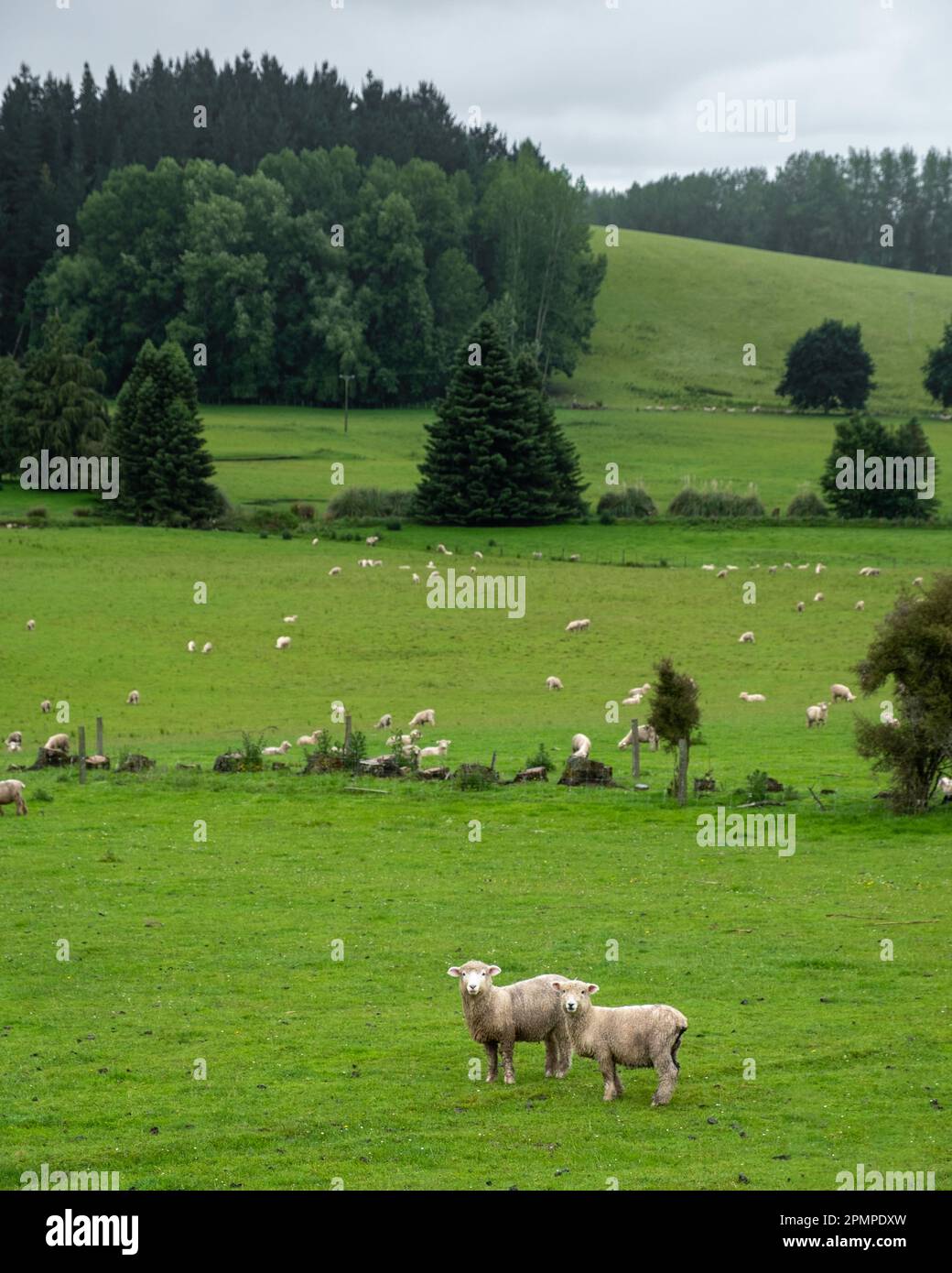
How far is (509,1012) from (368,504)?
8185 centimetres

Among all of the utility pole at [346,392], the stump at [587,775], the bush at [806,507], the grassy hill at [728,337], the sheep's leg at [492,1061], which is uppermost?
the grassy hill at [728,337]

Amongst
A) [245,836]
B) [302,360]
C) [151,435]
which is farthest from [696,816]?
[302,360]

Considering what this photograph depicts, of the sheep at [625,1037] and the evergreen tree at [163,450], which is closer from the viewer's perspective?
the sheep at [625,1037]

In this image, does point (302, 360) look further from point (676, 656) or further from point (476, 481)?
point (676, 656)

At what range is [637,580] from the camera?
76375 mm

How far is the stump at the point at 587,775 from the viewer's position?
3888 cm

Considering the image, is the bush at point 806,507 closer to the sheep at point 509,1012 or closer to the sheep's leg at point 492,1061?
the sheep's leg at point 492,1061

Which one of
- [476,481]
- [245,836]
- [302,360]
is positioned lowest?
[245,836]

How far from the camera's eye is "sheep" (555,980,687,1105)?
664 inches

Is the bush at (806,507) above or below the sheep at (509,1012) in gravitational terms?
above

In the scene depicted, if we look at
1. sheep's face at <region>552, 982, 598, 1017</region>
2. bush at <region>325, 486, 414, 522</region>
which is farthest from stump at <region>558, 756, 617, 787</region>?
bush at <region>325, 486, 414, 522</region>

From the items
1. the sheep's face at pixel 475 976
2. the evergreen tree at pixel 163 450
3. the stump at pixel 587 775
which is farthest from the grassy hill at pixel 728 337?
the sheep's face at pixel 475 976

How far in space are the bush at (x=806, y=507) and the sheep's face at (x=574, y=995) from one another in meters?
82.5
